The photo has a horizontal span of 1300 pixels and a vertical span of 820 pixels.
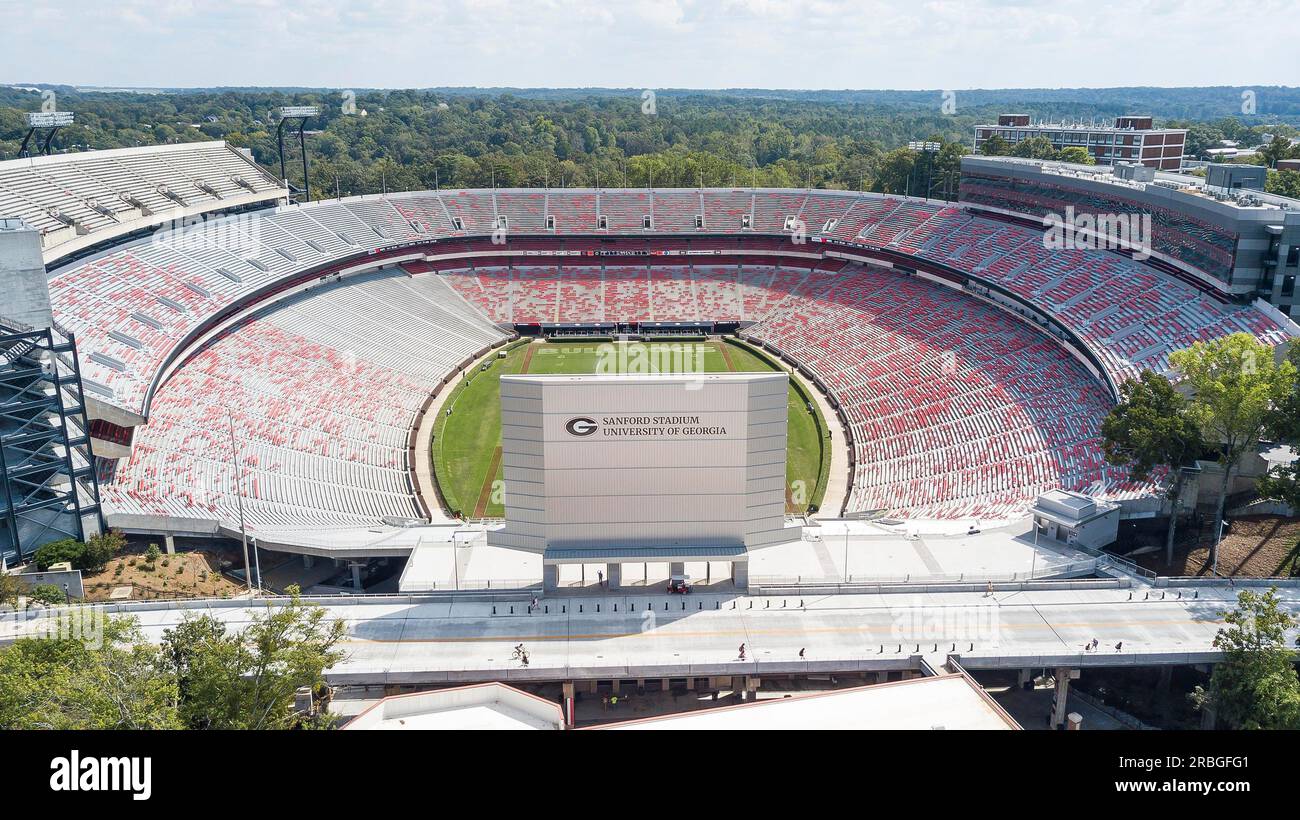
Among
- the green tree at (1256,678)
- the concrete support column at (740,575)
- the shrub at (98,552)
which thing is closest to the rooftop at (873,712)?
the green tree at (1256,678)

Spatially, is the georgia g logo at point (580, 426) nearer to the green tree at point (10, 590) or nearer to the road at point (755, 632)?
the road at point (755, 632)

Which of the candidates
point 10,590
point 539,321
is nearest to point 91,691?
point 10,590

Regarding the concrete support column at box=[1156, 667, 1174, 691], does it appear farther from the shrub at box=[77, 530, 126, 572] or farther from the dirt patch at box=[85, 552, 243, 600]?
the shrub at box=[77, 530, 126, 572]

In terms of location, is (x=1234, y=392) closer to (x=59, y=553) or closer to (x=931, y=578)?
(x=931, y=578)

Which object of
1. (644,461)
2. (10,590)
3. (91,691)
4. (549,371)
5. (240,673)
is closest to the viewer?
(91,691)

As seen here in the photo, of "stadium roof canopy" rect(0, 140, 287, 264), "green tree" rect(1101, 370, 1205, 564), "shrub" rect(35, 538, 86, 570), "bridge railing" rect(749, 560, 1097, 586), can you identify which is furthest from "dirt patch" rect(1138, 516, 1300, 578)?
"stadium roof canopy" rect(0, 140, 287, 264)
